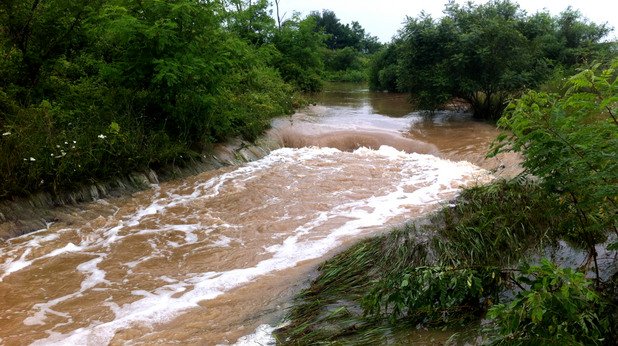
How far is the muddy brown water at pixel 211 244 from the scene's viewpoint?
449 cm

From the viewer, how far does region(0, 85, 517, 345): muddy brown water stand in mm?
4492

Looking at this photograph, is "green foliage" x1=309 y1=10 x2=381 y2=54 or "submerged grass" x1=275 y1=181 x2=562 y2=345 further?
"green foliage" x1=309 y1=10 x2=381 y2=54

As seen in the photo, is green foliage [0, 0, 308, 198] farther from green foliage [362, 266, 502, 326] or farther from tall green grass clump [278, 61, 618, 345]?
green foliage [362, 266, 502, 326]

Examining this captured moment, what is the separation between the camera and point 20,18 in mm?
9484

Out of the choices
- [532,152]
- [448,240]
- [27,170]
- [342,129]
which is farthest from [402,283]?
[342,129]

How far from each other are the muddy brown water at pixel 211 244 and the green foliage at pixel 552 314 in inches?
88.0

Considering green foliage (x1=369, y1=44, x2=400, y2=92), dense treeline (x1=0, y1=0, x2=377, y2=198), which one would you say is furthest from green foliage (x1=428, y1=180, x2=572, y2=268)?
green foliage (x1=369, y1=44, x2=400, y2=92)

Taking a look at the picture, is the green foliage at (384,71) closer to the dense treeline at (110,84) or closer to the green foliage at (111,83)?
the dense treeline at (110,84)

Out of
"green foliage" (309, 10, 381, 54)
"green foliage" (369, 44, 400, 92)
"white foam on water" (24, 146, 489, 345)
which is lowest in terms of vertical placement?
"white foam on water" (24, 146, 489, 345)

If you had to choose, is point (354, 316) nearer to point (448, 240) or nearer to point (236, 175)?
point (448, 240)

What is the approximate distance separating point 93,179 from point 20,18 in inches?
164

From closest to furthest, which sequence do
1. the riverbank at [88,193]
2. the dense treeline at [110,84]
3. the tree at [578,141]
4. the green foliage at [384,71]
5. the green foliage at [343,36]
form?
the tree at [578,141]
the riverbank at [88,193]
the dense treeline at [110,84]
the green foliage at [384,71]
the green foliage at [343,36]

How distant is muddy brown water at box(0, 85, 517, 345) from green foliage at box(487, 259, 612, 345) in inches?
88.0

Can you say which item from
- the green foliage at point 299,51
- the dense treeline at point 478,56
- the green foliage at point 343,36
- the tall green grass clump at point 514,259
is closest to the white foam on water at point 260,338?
the tall green grass clump at point 514,259
